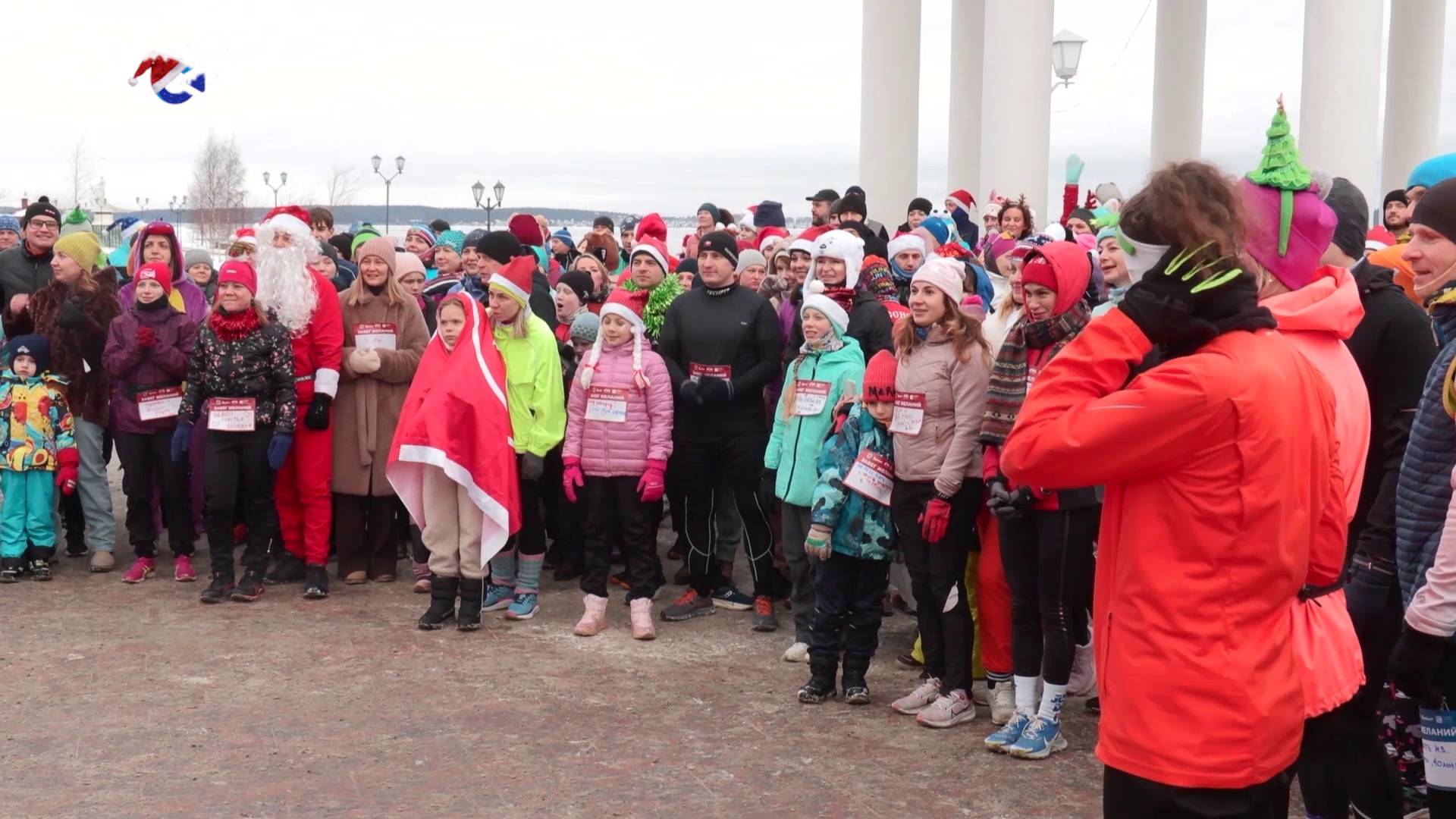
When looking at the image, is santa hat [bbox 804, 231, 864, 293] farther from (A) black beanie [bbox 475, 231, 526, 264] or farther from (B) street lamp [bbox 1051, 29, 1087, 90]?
(B) street lamp [bbox 1051, 29, 1087, 90]

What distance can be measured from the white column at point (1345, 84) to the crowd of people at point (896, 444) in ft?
11.3

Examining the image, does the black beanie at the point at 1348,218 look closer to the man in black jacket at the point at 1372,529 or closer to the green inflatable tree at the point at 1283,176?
the man in black jacket at the point at 1372,529

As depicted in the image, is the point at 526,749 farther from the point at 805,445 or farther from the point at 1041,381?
the point at 1041,381

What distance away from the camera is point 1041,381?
3029 mm

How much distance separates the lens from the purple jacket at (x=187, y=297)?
9016 mm

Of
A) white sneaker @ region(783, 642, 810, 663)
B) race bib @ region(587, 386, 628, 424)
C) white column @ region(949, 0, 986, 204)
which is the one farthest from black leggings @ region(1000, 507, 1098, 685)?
→ white column @ region(949, 0, 986, 204)

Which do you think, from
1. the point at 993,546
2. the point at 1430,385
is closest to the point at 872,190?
the point at 993,546

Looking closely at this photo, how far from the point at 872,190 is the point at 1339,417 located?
1610 centimetres

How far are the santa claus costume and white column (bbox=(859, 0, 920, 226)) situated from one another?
1158cm

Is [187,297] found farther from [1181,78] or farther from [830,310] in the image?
[1181,78]

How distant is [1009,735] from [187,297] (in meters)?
6.27

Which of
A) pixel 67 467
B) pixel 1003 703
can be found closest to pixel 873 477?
pixel 1003 703

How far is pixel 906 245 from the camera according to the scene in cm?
891

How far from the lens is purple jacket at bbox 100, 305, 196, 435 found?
28.0 ft
